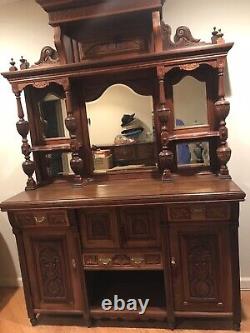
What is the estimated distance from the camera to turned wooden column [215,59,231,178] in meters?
1.92

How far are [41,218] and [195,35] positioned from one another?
5.34ft

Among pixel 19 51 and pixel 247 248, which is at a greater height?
pixel 19 51

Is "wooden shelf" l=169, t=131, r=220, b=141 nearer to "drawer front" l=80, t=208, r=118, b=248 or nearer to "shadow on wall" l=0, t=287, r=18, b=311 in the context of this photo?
"drawer front" l=80, t=208, r=118, b=248

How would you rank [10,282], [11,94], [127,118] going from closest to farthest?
1. [127,118]
2. [11,94]
3. [10,282]

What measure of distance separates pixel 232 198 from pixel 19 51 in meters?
1.90

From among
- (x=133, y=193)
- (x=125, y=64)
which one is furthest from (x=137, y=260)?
(x=125, y=64)

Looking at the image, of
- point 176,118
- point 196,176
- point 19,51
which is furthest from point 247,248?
point 19,51

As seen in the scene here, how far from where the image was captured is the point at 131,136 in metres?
2.26

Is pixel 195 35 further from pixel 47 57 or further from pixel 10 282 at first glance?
pixel 10 282

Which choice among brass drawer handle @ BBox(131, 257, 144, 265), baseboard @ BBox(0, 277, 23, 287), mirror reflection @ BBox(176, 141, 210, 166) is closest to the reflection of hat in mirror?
mirror reflection @ BBox(176, 141, 210, 166)

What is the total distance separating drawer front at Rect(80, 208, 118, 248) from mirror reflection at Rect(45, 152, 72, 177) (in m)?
0.57

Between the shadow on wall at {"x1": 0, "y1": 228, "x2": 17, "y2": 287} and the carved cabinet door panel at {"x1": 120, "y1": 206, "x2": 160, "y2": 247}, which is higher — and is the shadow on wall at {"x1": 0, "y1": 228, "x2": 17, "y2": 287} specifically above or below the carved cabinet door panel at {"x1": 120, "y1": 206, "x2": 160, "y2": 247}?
below

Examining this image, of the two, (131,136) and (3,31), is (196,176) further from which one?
(3,31)

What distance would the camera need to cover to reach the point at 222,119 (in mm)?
1990
